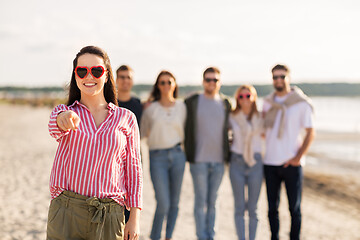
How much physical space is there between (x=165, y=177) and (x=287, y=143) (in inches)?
61.0

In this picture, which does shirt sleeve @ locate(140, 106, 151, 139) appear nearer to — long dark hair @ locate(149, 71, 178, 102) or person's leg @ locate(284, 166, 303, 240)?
long dark hair @ locate(149, 71, 178, 102)

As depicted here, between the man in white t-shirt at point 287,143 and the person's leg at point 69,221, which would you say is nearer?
the person's leg at point 69,221

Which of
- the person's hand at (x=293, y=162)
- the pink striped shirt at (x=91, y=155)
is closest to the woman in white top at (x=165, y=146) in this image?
the person's hand at (x=293, y=162)

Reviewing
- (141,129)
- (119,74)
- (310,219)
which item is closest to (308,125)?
(141,129)

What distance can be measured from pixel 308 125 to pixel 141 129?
6.78 feet

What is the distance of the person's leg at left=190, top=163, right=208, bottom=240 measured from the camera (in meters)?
4.51

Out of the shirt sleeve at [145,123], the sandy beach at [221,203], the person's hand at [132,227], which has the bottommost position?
the sandy beach at [221,203]

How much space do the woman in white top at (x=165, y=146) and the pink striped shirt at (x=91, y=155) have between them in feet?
7.34

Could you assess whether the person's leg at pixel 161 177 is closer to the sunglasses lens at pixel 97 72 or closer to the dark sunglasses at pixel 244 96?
the dark sunglasses at pixel 244 96

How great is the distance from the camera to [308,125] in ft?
14.2

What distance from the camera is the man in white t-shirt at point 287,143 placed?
4.26 metres

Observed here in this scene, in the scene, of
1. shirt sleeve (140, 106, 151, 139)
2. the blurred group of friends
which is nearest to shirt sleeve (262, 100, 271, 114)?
the blurred group of friends

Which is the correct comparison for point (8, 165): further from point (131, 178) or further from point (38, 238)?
point (131, 178)

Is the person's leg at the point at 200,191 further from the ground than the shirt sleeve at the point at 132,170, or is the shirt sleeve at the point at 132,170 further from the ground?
the shirt sleeve at the point at 132,170
